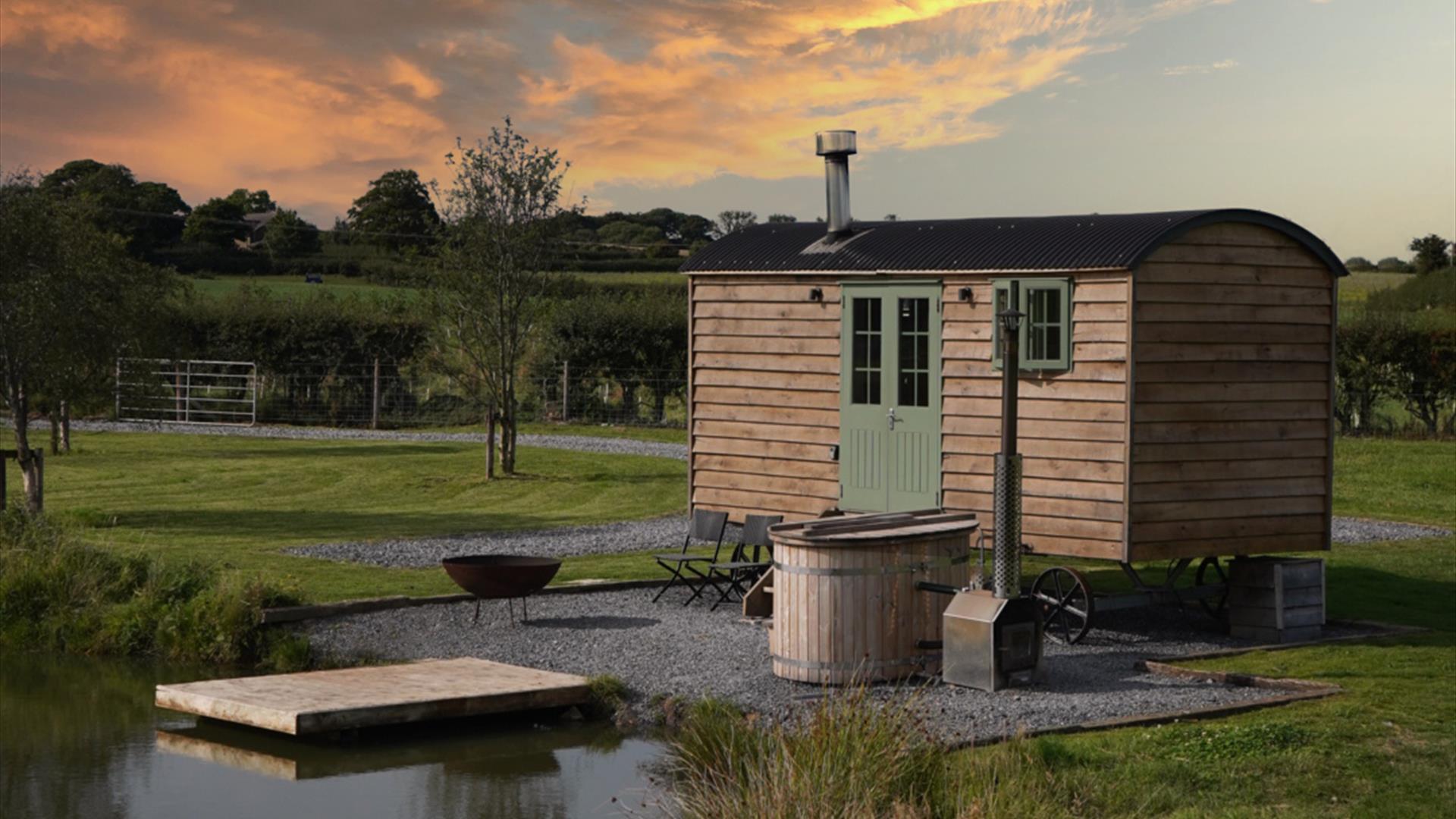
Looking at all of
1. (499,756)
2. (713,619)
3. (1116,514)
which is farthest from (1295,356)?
(499,756)

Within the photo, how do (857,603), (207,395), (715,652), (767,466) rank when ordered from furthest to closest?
(207,395)
(767,466)
(715,652)
(857,603)

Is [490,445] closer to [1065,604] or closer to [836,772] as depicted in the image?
[1065,604]

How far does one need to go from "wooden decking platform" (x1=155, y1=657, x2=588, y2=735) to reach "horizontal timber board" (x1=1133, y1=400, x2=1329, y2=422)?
15.2 ft

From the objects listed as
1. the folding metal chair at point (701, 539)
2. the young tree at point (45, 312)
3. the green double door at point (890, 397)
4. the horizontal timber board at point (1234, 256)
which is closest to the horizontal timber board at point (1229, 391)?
the horizontal timber board at point (1234, 256)

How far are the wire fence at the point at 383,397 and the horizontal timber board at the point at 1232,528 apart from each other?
61.0 feet

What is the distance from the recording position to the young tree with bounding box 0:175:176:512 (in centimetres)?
1820

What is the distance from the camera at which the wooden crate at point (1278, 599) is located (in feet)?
40.7

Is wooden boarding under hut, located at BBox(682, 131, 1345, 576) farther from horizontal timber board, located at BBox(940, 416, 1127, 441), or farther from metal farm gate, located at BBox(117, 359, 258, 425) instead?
metal farm gate, located at BBox(117, 359, 258, 425)

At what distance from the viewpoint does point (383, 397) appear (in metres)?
34.0

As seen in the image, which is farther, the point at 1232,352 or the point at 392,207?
the point at 392,207

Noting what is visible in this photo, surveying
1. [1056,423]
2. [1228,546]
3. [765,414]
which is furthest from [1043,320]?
[765,414]

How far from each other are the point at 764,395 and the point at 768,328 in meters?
0.58

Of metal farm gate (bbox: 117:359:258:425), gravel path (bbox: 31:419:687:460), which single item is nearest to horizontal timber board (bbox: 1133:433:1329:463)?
gravel path (bbox: 31:419:687:460)

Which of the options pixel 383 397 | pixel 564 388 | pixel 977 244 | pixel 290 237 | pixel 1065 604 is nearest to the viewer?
pixel 1065 604
